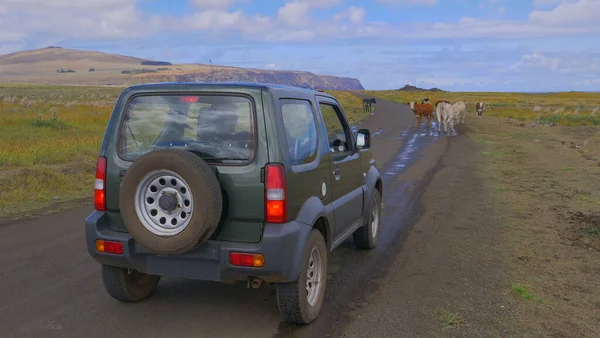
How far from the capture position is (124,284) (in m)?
5.08

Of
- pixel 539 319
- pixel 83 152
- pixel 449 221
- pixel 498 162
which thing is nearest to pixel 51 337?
pixel 539 319

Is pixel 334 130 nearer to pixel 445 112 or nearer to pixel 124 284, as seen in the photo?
pixel 124 284

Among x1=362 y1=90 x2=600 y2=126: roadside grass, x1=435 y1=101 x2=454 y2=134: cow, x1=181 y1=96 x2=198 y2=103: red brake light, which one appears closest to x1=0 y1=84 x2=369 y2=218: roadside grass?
x1=181 y1=96 x2=198 y2=103: red brake light

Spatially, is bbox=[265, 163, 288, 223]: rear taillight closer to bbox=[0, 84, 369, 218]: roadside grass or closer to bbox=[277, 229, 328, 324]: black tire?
bbox=[277, 229, 328, 324]: black tire

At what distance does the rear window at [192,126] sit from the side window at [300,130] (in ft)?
1.24

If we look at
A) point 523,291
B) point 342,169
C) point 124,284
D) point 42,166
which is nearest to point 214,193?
point 124,284

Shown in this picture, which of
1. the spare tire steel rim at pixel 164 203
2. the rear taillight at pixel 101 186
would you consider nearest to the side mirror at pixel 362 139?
the spare tire steel rim at pixel 164 203

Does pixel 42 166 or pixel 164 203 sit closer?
pixel 164 203

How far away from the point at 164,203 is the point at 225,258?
0.63 metres

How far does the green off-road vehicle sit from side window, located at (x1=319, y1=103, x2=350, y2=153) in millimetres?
625

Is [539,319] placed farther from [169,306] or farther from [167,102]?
[167,102]

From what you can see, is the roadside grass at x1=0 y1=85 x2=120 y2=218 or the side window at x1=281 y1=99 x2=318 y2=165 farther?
the roadside grass at x1=0 y1=85 x2=120 y2=218

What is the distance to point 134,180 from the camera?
4297 millimetres

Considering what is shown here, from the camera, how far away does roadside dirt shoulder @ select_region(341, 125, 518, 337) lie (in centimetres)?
476
